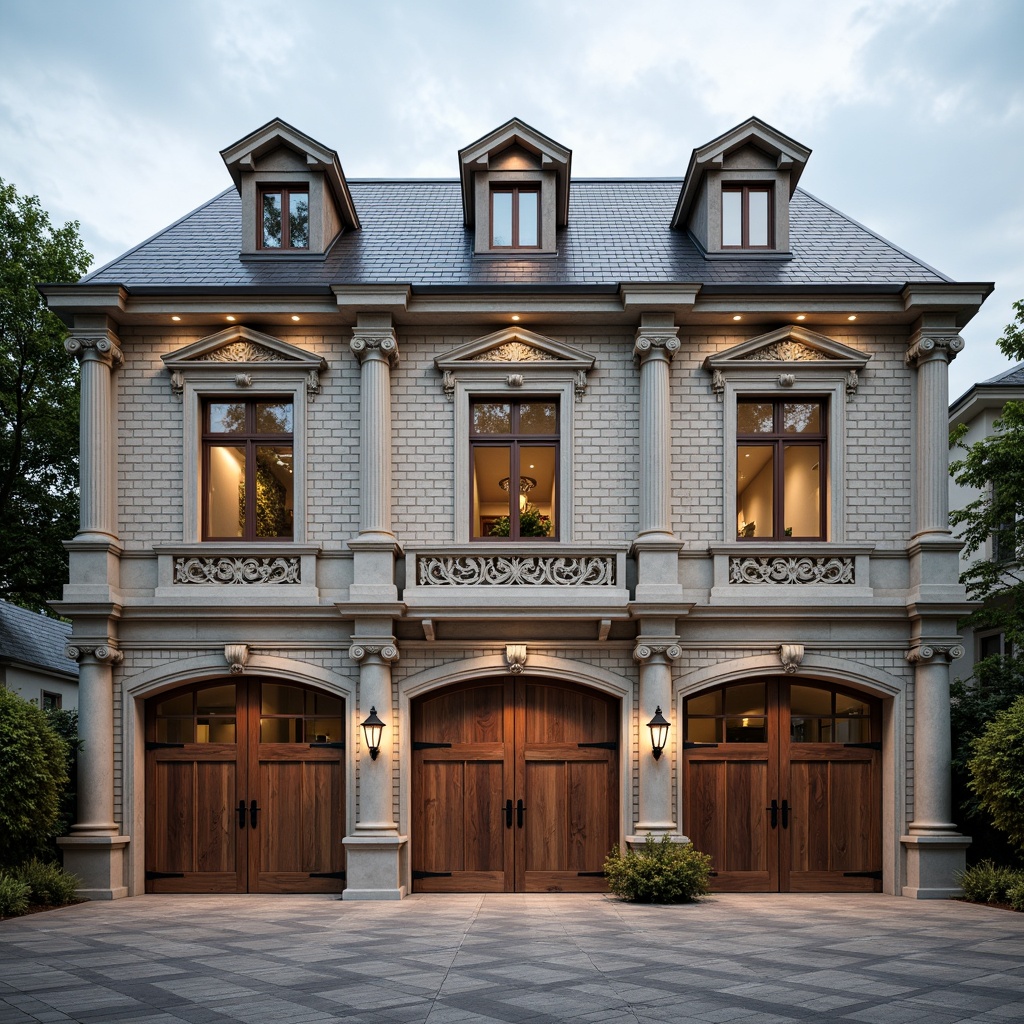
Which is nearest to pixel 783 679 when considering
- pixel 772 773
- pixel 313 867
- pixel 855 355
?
pixel 772 773

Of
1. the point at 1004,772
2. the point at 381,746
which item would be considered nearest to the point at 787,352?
the point at 1004,772

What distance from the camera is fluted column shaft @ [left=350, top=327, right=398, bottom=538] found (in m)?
14.1

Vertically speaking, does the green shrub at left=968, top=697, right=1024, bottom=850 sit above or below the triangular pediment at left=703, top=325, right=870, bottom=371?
below

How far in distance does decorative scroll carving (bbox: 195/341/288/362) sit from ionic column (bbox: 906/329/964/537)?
29.1 feet

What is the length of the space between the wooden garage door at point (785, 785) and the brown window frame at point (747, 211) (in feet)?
21.5

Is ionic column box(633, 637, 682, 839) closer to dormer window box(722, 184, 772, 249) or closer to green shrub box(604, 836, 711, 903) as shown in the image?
green shrub box(604, 836, 711, 903)

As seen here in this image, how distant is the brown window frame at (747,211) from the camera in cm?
1583

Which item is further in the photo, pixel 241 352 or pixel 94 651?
pixel 241 352

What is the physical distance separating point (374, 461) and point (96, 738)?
5227 mm

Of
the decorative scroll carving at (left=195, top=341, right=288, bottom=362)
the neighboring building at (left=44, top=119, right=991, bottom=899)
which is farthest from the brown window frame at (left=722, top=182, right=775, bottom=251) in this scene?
the decorative scroll carving at (left=195, top=341, right=288, bottom=362)

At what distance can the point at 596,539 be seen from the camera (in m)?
14.4

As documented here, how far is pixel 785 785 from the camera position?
14281 mm

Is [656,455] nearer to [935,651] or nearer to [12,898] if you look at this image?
[935,651]

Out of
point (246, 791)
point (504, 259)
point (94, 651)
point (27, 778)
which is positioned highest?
point (504, 259)
